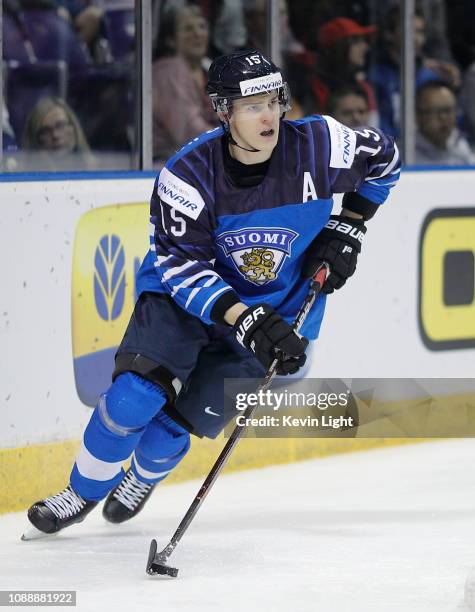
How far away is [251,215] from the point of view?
3.33m

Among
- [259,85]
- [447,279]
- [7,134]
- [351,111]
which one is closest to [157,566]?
[259,85]

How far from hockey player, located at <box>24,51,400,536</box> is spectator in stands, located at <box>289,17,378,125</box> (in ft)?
4.59

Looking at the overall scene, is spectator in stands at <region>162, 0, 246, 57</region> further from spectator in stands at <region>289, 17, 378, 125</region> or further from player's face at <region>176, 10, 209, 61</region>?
spectator in stands at <region>289, 17, 378, 125</region>

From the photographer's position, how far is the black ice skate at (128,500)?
374 centimetres

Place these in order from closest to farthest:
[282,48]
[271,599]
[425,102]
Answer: [271,599] < [282,48] < [425,102]

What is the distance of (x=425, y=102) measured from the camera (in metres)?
5.21

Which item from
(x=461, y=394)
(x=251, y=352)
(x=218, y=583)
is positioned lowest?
(x=461, y=394)

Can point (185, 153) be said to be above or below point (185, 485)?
above

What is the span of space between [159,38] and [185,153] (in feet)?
3.85

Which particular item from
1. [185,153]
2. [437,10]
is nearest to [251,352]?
[185,153]

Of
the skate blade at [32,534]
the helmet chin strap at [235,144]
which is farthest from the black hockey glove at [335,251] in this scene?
the skate blade at [32,534]

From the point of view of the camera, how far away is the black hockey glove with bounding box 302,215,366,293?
11.6ft

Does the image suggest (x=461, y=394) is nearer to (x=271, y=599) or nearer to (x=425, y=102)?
(x=425, y=102)

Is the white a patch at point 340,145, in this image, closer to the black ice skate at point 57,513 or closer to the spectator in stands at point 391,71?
the black ice skate at point 57,513
